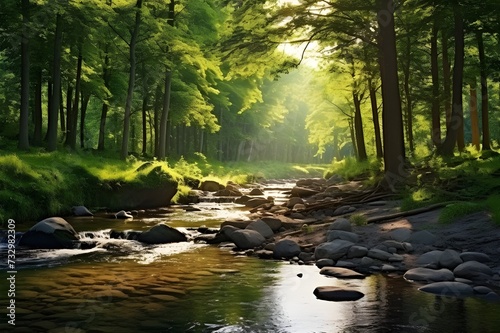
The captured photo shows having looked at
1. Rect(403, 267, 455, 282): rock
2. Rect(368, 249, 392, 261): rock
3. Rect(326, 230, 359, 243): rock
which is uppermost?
Rect(326, 230, 359, 243): rock

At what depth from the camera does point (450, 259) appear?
30.7 ft

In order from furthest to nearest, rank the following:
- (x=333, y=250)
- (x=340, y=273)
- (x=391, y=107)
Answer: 1. (x=391, y=107)
2. (x=333, y=250)
3. (x=340, y=273)

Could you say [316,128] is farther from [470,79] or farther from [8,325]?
[8,325]

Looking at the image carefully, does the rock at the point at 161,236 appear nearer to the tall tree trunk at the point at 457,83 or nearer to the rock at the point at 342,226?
the rock at the point at 342,226

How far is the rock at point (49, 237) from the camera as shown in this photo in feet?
40.1

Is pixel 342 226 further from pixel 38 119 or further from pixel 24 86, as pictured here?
pixel 38 119

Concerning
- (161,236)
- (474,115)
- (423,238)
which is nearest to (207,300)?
(423,238)

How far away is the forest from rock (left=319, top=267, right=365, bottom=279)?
330 inches

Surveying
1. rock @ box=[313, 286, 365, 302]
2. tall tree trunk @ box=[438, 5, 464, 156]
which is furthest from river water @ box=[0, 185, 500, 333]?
tall tree trunk @ box=[438, 5, 464, 156]

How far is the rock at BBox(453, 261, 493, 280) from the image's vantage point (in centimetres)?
873

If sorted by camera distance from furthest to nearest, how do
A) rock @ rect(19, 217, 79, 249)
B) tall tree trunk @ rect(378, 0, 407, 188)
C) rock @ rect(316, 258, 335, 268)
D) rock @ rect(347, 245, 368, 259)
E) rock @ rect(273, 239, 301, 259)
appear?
tall tree trunk @ rect(378, 0, 407, 188) → rock @ rect(19, 217, 79, 249) → rock @ rect(273, 239, 301, 259) → rock @ rect(347, 245, 368, 259) → rock @ rect(316, 258, 335, 268)

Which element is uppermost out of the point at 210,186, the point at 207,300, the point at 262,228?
the point at 210,186

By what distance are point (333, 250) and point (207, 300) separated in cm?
380

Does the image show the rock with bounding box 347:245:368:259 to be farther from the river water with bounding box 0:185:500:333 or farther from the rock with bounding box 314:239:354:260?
the river water with bounding box 0:185:500:333
